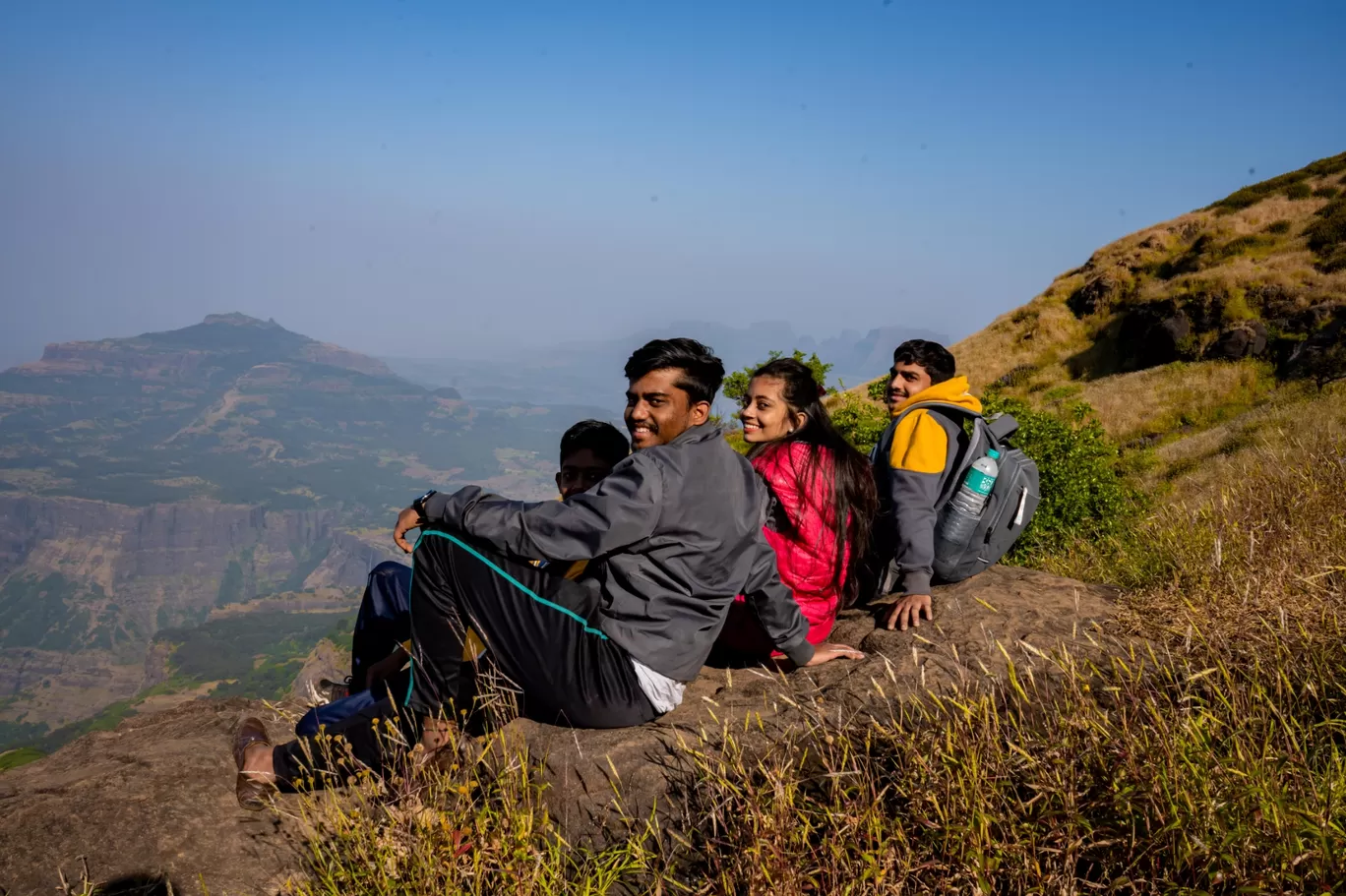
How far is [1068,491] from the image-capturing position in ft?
27.8

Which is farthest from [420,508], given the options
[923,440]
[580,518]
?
[923,440]

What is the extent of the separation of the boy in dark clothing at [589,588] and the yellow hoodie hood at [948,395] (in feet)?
5.97

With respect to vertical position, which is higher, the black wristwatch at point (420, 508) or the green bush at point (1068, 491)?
the black wristwatch at point (420, 508)

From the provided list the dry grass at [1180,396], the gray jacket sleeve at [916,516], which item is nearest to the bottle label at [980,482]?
the gray jacket sleeve at [916,516]

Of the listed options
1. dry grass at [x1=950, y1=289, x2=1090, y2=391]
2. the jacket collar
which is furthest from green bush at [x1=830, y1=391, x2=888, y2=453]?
dry grass at [x1=950, y1=289, x2=1090, y2=391]

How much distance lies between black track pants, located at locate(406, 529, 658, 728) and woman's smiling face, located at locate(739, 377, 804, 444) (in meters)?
1.66

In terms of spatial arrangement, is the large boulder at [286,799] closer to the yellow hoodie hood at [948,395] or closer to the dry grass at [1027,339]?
the yellow hoodie hood at [948,395]

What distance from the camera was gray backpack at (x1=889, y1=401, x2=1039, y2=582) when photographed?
4.88 meters

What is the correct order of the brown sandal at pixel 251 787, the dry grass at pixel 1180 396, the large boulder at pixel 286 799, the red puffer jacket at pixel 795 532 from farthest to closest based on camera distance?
1. the dry grass at pixel 1180 396
2. the red puffer jacket at pixel 795 532
3. the brown sandal at pixel 251 787
4. the large boulder at pixel 286 799

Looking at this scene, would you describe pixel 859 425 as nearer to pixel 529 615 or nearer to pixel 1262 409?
pixel 529 615

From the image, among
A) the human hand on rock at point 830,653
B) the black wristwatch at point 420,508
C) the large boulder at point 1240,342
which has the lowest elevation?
the human hand on rock at point 830,653

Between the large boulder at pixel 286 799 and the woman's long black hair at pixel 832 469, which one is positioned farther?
the woman's long black hair at pixel 832 469

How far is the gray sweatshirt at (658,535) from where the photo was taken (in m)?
3.15

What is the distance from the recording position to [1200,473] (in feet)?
38.7
